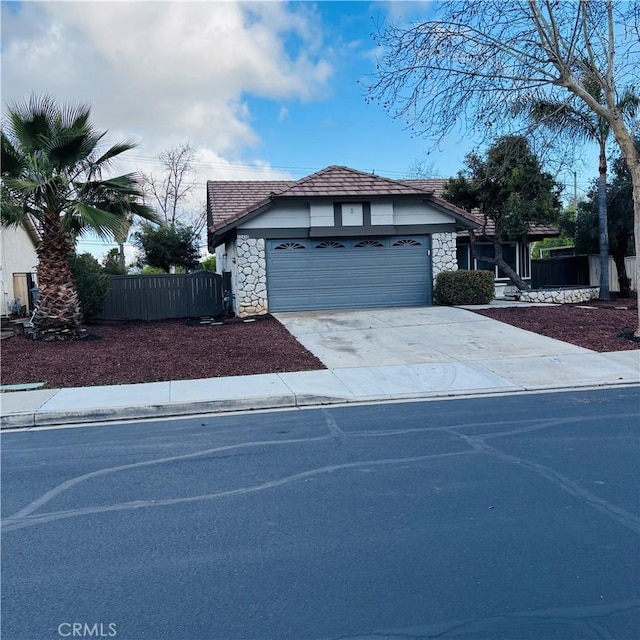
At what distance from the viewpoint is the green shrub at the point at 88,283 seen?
18.3 metres

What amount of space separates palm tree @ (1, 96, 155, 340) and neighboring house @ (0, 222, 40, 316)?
679cm

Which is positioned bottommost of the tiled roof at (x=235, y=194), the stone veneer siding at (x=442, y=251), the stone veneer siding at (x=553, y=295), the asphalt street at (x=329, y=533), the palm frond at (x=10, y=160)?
the asphalt street at (x=329, y=533)

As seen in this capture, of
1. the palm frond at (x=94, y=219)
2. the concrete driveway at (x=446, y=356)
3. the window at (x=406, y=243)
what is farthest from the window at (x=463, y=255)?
the palm frond at (x=94, y=219)

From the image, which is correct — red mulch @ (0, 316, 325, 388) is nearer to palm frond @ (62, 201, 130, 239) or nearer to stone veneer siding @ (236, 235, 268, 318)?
palm frond @ (62, 201, 130, 239)

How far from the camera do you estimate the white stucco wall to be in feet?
68.8

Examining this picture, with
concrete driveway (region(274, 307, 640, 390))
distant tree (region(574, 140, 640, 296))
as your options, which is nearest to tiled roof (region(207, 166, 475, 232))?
concrete driveway (region(274, 307, 640, 390))

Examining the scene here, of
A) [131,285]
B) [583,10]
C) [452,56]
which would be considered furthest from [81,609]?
[131,285]

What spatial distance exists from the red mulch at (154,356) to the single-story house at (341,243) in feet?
11.0

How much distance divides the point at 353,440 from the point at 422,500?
6.24 feet

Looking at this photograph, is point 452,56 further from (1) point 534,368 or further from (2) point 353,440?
(2) point 353,440

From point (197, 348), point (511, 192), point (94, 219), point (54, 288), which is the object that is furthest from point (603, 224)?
point (54, 288)

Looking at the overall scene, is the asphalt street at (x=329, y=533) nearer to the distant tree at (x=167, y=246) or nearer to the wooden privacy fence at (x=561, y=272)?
the wooden privacy fence at (x=561, y=272)

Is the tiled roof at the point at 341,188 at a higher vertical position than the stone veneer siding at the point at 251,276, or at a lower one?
higher

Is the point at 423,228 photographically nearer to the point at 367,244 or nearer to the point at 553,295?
the point at 367,244
